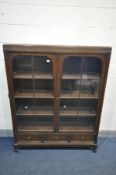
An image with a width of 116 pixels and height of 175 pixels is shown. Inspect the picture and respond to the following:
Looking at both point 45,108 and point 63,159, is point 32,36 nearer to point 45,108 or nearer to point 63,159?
point 45,108

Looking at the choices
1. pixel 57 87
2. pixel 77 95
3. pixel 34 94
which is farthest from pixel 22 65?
pixel 77 95

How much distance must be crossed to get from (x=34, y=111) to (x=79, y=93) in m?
0.63

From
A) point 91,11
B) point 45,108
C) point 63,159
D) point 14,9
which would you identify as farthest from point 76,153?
point 14,9

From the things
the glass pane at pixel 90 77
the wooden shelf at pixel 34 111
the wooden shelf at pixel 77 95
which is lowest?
the wooden shelf at pixel 34 111

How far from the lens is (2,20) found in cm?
197

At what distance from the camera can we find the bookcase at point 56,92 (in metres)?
1.79

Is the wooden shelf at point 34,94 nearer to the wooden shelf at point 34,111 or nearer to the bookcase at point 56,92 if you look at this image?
the bookcase at point 56,92

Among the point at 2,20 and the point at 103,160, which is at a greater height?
the point at 2,20

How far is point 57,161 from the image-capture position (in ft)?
7.43

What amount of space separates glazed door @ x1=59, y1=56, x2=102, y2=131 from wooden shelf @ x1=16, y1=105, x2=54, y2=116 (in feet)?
0.55

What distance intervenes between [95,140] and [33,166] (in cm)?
89

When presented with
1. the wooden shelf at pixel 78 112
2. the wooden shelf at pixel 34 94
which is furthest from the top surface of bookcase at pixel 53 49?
the wooden shelf at pixel 78 112

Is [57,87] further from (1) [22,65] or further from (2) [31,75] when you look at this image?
(1) [22,65]

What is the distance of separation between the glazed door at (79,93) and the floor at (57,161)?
0.39 metres
